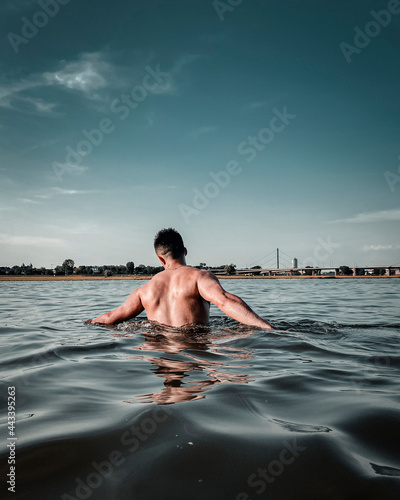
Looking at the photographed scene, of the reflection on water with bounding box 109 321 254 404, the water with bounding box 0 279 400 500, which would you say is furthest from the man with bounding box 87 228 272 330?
the water with bounding box 0 279 400 500

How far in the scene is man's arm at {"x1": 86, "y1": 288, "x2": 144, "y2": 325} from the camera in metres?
5.36

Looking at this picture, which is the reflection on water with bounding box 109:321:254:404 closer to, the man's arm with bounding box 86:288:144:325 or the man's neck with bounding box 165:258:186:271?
the man's arm with bounding box 86:288:144:325

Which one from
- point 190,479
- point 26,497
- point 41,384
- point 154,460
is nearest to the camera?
point 26,497

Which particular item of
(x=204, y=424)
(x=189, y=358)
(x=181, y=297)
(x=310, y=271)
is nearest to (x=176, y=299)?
(x=181, y=297)

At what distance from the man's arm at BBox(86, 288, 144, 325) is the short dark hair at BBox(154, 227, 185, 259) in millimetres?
767

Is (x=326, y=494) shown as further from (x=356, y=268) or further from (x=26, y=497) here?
(x=356, y=268)

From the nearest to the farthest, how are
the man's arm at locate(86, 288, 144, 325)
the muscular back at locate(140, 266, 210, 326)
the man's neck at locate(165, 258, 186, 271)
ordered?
the muscular back at locate(140, 266, 210, 326), the man's arm at locate(86, 288, 144, 325), the man's neck at locate(165, 258, 186, 271)

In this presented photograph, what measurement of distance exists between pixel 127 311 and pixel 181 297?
1131 mm

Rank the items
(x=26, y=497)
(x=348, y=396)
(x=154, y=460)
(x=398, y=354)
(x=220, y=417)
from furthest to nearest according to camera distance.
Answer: (x=398, y=354), (x=348, y=396), (x=220, y=417), (x=154, y=460), (x=26, y=497)

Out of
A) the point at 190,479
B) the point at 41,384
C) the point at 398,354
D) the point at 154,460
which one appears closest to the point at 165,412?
the point at 154,460

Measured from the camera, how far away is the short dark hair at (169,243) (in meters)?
5.54

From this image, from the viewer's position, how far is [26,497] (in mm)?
1251

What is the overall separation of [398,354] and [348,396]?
5.79 feet

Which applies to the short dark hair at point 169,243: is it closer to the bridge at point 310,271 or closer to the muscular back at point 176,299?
the muscular back at point 176,299
